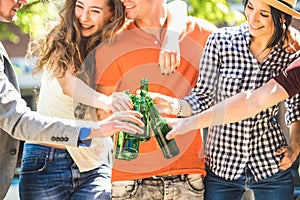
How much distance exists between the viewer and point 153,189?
3.20 metres

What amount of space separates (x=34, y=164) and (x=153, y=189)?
60 cm

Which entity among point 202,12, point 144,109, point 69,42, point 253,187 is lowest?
point 253,187

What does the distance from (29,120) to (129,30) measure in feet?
2.16

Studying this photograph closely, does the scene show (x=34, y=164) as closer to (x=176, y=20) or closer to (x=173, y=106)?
(x=173, y=106)

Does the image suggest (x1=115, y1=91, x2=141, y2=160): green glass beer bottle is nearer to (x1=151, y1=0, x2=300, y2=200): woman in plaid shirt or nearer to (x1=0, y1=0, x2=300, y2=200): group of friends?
(x1=0, y1=0, x2=300, y2=200): group of friends

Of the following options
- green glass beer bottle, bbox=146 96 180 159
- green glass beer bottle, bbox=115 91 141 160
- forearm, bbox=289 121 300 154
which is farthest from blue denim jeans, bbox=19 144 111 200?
forearm, bbox=289 121 300 154

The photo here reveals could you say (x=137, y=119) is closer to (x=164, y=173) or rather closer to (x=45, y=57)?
(x=164, y=173)

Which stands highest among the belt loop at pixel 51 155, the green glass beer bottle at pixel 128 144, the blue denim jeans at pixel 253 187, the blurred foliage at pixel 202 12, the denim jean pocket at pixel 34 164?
the blurred foliage at pixel 202 12

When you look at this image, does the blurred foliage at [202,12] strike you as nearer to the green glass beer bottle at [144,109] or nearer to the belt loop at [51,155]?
the belt loop at [51,155]

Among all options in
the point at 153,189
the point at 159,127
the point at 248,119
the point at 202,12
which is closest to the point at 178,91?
the point at 159,127

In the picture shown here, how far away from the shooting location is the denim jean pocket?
3371 mm

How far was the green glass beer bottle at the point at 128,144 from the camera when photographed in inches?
120

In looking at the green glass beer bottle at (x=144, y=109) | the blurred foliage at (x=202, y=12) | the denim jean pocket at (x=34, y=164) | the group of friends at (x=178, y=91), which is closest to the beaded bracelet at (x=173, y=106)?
the group of friends at (x=178, y=91)

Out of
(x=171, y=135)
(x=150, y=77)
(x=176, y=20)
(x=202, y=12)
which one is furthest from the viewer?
(x=202, y=12)
